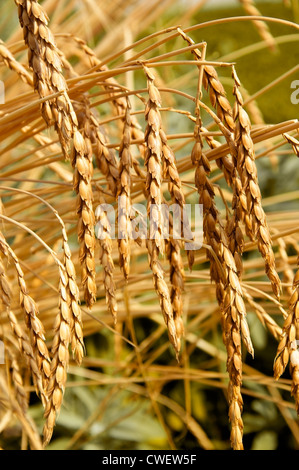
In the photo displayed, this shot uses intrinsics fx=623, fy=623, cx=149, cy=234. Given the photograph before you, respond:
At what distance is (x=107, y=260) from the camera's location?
0.53m

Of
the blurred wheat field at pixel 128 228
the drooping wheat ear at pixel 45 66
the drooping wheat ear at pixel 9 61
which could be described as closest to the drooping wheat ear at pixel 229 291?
the blurred wheat field at pixel 128 228

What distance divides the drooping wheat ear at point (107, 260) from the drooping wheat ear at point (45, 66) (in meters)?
0.08

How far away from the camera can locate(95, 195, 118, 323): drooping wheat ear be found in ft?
1.71

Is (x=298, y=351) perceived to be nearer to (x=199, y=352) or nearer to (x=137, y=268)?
(x=137, y=268)

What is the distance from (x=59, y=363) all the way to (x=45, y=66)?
0.80ft

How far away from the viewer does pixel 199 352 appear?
58.7 inches

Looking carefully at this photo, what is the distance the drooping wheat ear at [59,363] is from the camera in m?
0.49

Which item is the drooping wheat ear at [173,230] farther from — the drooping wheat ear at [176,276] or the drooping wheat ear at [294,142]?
the drooping wheat ear at [294,142]

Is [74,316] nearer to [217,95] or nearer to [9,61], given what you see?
[217,95]

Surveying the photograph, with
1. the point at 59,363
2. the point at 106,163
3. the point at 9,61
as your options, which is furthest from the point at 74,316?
the point at 9,61

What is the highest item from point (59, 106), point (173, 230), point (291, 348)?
point (59, 106)
